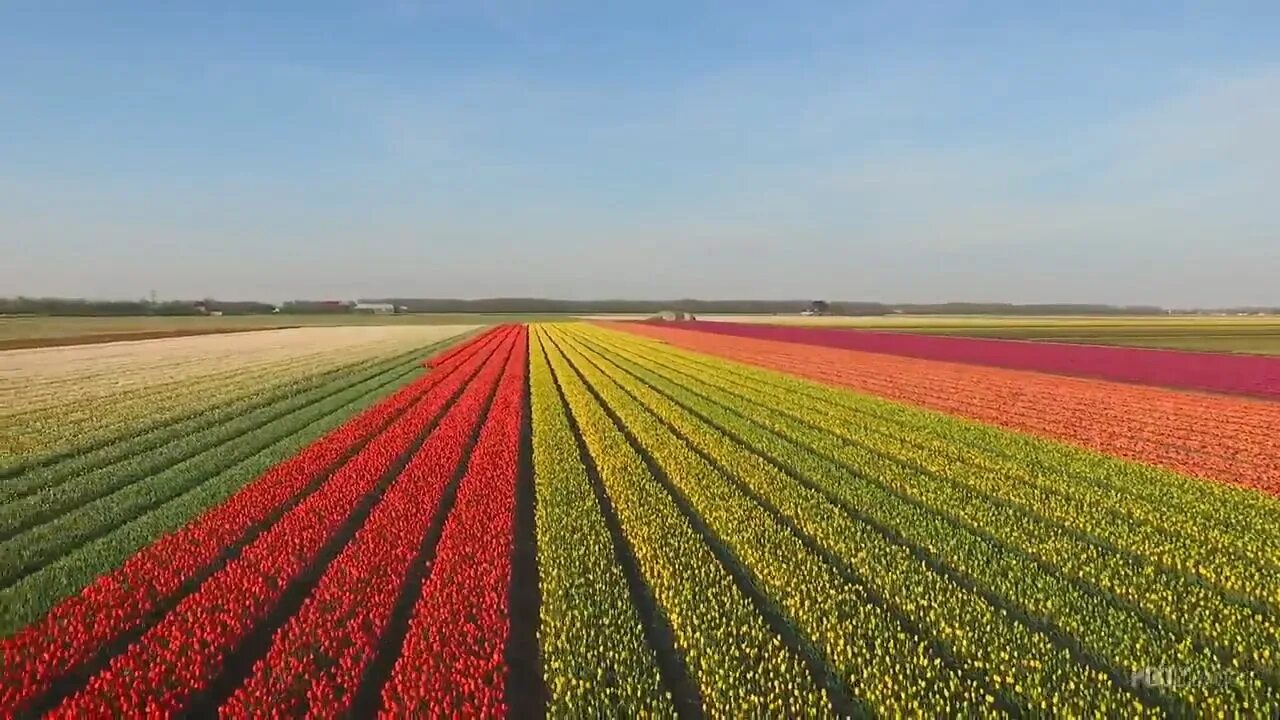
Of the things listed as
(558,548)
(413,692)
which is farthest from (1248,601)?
(413,692)

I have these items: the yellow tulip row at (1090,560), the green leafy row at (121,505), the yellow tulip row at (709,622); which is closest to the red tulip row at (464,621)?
the yellow tulip row at (709,622)

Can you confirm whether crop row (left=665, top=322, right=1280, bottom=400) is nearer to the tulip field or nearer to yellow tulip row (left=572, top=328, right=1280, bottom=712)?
the tulip field

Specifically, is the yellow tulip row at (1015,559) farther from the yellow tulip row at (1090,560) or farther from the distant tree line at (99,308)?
the distant tree line at (99,308)

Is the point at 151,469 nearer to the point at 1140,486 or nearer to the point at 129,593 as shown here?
the point at 129,593

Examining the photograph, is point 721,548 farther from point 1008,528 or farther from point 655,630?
point 1008,528

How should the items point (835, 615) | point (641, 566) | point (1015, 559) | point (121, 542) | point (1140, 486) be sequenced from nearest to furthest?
point (835, 615)
point (1015, 559)
point (641, 566)
point (121, 542)
point (1140, 486)

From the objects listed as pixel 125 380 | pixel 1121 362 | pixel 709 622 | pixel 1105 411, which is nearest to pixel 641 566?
pixel 709 622
